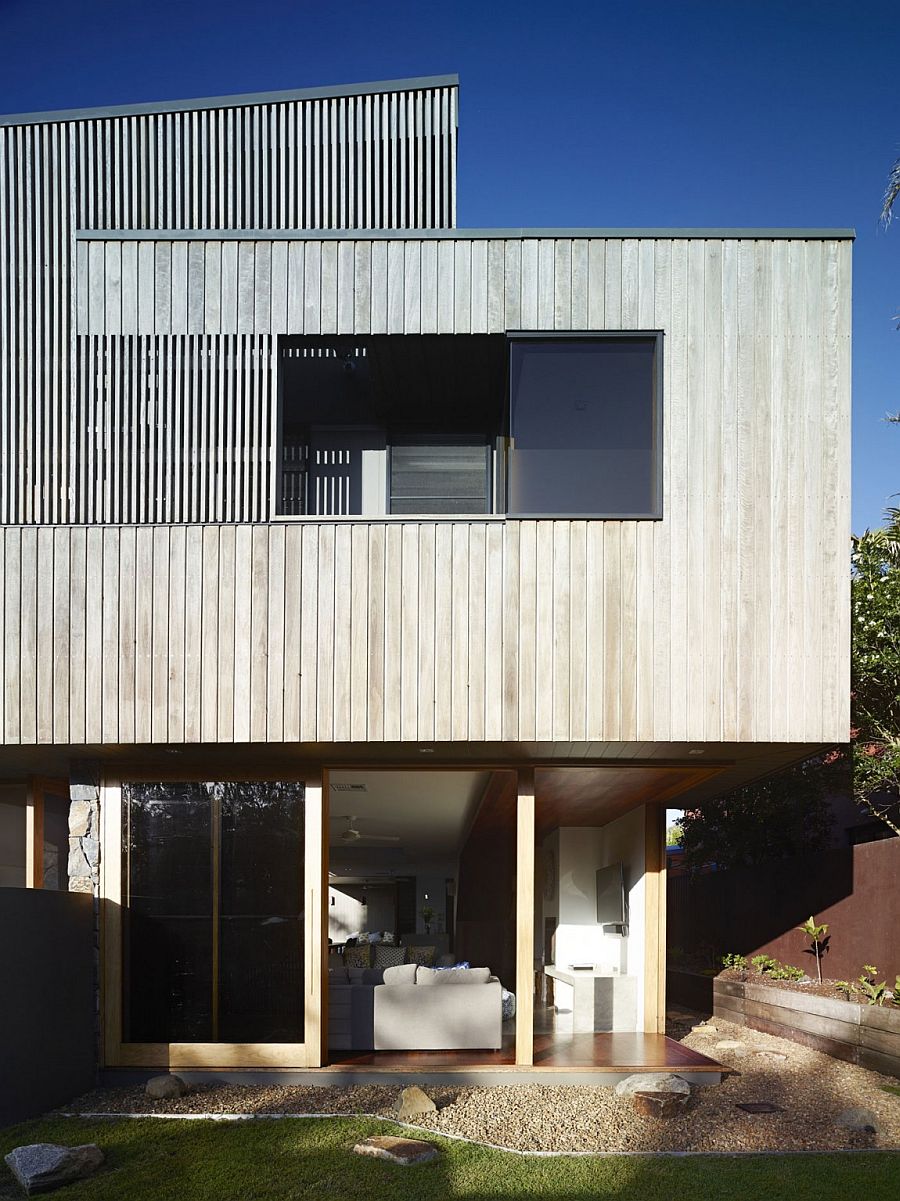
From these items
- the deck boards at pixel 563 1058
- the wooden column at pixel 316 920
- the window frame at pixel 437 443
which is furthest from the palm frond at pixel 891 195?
the deck boards at pixel 563 1058

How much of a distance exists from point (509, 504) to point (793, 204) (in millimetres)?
9725

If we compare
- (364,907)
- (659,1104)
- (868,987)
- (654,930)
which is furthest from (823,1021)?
(364,907)

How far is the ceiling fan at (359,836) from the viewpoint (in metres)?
14.2

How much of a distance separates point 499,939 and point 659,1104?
6.48 metres

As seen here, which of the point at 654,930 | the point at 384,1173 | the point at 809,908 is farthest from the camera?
the point at 809,908

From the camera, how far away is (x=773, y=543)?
25.1 feet

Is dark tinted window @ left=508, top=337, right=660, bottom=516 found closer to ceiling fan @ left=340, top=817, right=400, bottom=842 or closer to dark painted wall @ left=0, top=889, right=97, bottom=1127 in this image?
dark painted wall @ left=0, top=889, right=97, bottom=1127

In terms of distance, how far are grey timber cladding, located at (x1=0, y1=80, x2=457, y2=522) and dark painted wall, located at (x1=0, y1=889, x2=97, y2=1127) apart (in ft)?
14.0

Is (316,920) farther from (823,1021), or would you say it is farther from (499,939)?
(499,939)

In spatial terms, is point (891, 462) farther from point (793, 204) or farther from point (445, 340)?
point (445, 340)

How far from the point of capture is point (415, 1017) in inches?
361

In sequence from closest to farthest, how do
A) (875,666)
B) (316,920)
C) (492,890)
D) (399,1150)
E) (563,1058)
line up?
(399,1150) < (316,920) < (563,1058) < (875,666) < (492,890)

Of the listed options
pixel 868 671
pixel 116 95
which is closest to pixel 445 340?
pixel 868 671

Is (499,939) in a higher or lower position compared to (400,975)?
lower
